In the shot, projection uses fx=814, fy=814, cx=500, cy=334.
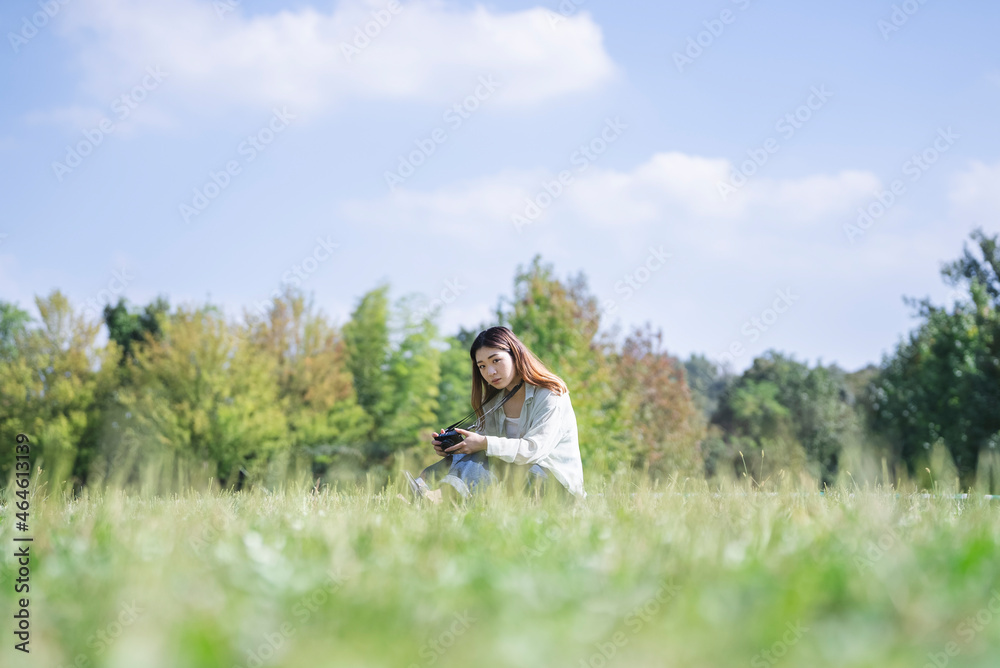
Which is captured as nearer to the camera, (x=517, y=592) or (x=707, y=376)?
(x=517, y=592)

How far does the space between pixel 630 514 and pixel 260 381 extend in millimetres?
29499

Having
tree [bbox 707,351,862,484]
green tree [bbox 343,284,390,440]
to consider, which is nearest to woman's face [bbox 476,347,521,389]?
green tree [bbox 343,284,390,440]

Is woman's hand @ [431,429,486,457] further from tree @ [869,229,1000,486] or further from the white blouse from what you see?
tree @ [869,229,1000,486]

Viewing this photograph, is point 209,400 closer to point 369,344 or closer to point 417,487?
point 369,344

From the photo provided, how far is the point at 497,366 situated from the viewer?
6.50m

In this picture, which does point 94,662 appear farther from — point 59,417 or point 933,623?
point 59,417

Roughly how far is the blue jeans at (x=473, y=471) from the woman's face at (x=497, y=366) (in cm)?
65

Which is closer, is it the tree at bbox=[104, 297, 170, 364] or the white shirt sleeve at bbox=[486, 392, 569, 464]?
the white shirt sleeve at bbox=[486, 392, 569, 464]

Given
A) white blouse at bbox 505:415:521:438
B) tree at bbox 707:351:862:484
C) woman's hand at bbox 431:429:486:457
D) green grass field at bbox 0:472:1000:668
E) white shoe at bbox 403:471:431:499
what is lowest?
green grass field at bbox 0:472:1000:668

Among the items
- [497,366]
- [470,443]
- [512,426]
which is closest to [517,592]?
[470,443]

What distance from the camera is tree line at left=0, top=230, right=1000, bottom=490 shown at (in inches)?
1078

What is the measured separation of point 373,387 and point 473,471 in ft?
108

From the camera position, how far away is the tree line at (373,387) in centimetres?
2739

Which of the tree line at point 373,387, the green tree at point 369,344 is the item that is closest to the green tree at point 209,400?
the tree line at point 373,387
